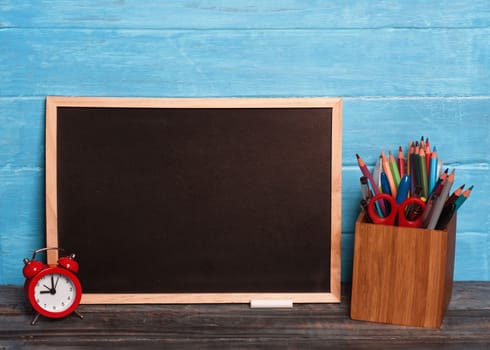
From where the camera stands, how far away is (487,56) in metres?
1.02

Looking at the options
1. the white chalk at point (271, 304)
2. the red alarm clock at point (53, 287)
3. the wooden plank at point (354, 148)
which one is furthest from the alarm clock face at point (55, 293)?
the white chalk at point (271, 304)

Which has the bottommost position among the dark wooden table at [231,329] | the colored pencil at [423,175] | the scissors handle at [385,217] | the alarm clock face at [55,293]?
the dark wooden table at [231,329]

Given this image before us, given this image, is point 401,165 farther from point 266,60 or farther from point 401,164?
point 266,60

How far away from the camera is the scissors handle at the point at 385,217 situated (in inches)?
35.2

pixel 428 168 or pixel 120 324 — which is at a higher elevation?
pixel 428 168

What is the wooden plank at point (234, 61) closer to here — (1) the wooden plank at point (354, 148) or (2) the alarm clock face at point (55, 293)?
(1) the wooden plank at point (354, 148)

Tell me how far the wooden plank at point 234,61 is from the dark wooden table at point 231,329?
1.17 ft

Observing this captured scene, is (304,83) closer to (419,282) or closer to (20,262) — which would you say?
(419,282)

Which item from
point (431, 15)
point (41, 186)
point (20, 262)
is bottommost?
point (20, 262)

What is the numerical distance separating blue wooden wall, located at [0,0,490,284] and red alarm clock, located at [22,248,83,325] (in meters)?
0.18

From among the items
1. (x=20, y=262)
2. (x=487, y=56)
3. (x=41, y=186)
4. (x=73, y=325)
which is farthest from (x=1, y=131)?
(x=487, y=56)

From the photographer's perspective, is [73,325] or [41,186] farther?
[41,186]

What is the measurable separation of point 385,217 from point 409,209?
4 cm

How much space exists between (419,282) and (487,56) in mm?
408
